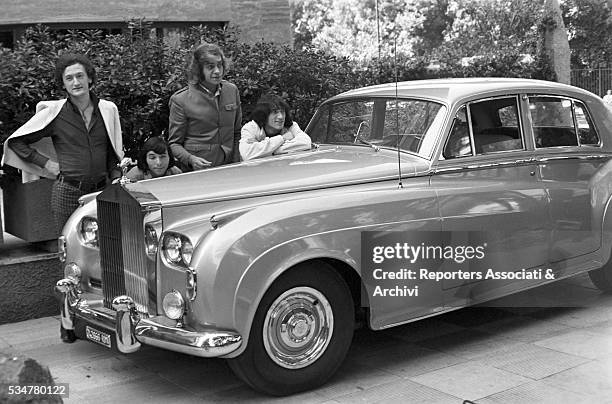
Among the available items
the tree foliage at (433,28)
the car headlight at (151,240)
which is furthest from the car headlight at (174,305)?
the tree foliage at (433,28)

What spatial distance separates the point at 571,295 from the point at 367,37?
34157 mm

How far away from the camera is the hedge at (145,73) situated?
6441 mm

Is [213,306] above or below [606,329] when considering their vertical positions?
above

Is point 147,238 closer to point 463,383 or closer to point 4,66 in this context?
point 463,383

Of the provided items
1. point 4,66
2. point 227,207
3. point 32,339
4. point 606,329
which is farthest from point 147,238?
point 606,329

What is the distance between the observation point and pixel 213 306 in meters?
4.15

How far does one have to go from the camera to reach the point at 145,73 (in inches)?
282

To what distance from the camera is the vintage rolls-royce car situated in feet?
14.1

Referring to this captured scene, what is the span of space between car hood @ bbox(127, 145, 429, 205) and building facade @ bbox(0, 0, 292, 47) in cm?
660

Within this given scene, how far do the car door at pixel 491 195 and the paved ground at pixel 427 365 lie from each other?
439mm

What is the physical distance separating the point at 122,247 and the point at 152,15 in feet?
26.8

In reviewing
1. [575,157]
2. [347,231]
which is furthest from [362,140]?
A: [575,157]

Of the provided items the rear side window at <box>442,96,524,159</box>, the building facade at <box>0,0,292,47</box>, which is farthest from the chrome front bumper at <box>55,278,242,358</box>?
the building facade at <box>0,0,292,47</box>

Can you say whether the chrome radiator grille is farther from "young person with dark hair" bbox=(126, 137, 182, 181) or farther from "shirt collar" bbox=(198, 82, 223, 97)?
"shirt collar" bbox=(198, 82, 223, 97)
